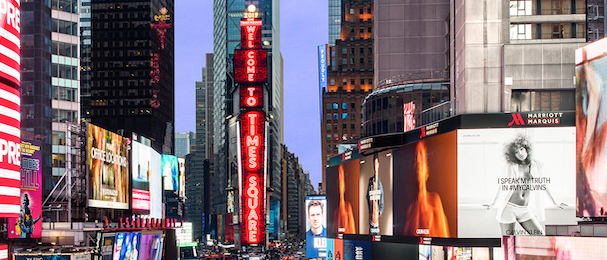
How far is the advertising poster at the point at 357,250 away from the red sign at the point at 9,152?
60690mm

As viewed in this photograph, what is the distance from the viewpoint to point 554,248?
2684 cm

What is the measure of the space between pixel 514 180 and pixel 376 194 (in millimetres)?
19221

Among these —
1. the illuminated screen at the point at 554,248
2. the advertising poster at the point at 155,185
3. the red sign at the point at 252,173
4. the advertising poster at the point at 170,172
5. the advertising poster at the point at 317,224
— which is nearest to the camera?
the illuminated screen at the point at 554,248

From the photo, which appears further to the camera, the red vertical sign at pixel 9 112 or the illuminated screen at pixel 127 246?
the illuminated screen at pixel 127 246

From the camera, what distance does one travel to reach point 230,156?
19738 cm

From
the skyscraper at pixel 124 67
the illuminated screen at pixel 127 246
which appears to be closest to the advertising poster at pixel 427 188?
the illuminated screen at pixel 127 246

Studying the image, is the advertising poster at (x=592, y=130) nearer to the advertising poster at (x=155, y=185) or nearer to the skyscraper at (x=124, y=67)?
the advertising poster at (x=155, y=185)

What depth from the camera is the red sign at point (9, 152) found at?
15.5m

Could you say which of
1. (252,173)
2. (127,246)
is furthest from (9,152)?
(252,173)

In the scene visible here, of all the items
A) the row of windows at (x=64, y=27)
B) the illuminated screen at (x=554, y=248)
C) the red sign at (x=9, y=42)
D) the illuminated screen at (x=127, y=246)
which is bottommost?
the illuminated screen at (x=127, y=246)

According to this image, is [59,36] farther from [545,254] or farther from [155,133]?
[155,133]

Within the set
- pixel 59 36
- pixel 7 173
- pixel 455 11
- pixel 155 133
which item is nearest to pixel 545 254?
pixel 7 173

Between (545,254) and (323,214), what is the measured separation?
228 feet

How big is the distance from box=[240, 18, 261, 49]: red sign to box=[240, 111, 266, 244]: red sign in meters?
11.7
